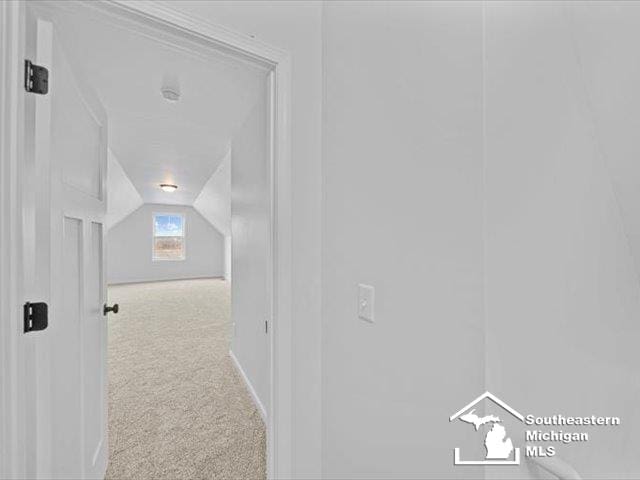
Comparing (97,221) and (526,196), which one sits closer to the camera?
(526,196)

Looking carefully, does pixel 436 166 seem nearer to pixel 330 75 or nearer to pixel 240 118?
pixel 330 75

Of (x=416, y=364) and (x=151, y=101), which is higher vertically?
(x=151, y=101)

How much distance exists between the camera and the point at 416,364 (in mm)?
795

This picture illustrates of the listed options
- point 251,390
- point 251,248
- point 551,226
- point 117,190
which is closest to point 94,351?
point 251,248

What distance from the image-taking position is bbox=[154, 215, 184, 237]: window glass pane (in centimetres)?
844

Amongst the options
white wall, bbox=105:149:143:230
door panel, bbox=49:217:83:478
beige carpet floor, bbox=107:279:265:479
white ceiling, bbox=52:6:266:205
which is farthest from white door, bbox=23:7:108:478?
white wall, bbox=105:149:143:230

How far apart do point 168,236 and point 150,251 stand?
24.9 inches

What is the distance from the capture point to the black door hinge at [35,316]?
2.51 ft

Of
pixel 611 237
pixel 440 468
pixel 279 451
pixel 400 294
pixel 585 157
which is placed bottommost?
pixel 279 451

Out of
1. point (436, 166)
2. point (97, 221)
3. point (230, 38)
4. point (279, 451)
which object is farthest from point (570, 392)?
point (97, 221)

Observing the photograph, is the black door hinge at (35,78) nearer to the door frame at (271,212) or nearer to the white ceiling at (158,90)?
the door frame at (271,212)

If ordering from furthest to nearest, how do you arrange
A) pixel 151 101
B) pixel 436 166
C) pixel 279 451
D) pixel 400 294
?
pixel 151 101 < pixel 279 451 < pixel 400 294 < pixel 436 166

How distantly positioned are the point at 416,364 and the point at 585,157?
62cm

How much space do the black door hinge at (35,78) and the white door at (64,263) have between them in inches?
0.8
